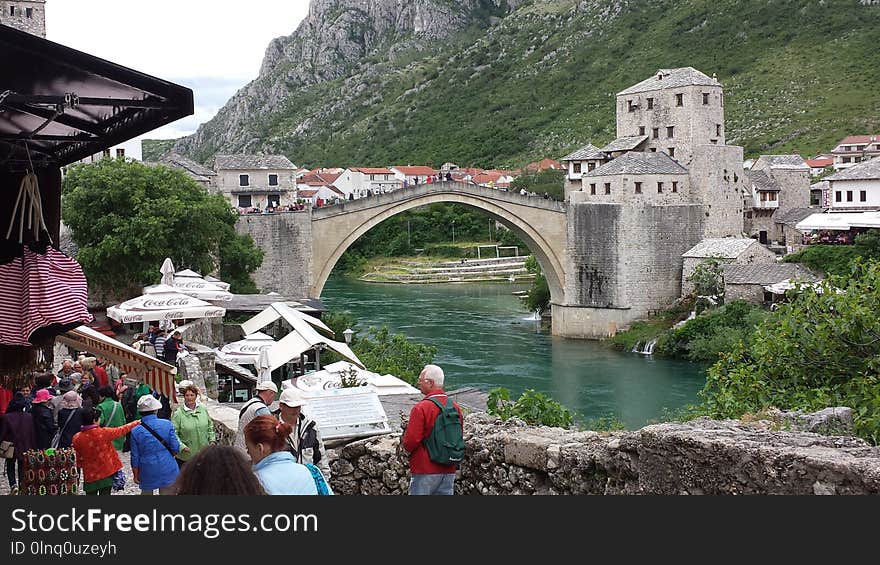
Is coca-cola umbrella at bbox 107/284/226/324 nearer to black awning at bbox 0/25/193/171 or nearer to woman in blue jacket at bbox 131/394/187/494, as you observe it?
woman in blue jacket at bbox 131/394/187/494

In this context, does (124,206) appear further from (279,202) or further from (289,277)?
(279,202)

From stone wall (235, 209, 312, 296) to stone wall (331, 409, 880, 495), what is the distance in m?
25.9

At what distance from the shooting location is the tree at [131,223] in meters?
23.6

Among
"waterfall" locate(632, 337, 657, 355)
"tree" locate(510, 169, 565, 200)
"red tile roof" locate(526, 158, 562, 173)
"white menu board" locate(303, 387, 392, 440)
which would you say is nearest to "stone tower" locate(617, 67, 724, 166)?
"waterfall" locate(632, 337, 657, 355)

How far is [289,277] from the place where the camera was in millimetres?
33062

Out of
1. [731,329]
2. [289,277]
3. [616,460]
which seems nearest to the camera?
[616,460]

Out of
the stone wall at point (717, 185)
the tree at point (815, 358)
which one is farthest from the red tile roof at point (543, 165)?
the tree at point (815, 358)

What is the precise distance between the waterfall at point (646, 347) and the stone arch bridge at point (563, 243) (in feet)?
7.38

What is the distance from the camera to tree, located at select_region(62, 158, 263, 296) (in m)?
23.6

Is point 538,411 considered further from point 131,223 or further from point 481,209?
point 481,209

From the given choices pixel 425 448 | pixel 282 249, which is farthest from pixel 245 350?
pixel 282 249

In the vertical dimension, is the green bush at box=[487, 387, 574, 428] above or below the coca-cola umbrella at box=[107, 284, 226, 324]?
below

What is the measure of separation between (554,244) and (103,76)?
3398 centimetres

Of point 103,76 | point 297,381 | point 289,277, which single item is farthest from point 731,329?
point 103,76
